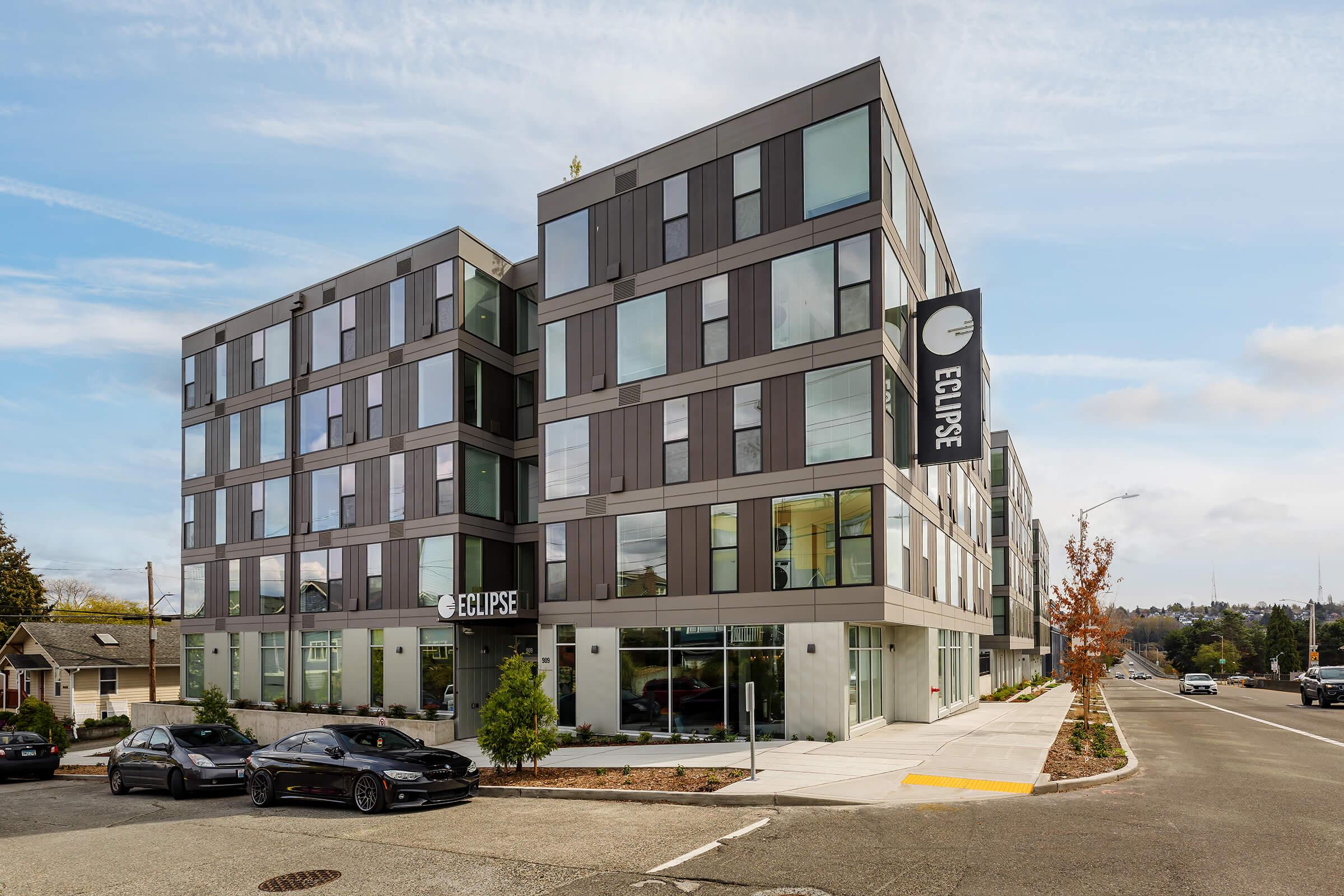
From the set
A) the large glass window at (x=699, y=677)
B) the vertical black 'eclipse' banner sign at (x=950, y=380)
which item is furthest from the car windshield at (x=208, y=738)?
the vertical black 'eclipse' banner sign at (x=950, y=380)

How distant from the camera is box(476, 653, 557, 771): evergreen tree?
62.1ft

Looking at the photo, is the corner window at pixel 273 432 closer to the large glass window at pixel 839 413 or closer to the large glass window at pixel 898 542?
the large glass window at pixel 839 413

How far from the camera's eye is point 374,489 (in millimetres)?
34094

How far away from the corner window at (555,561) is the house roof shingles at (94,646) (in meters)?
29.6

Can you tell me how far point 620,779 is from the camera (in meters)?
17.9

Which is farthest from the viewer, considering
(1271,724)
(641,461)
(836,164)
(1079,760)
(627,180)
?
(1271,724)

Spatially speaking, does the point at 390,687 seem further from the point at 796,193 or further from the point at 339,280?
the point at 796,193

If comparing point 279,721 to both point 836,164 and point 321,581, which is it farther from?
point 836,164

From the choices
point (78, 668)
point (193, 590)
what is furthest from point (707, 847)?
point (78, 668)

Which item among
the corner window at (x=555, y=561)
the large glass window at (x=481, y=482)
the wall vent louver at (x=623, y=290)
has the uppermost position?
the wall vent louver at (x=623, y=290)

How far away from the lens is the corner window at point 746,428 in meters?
25.2

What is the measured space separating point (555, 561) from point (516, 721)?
1007cm

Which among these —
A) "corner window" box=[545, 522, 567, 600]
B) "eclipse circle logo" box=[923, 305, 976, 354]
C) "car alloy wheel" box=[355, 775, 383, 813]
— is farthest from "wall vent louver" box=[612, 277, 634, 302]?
"car alloy wheel" box=[355, 775, 383, 813]

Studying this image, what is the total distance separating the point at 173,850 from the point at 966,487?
3213 cm
